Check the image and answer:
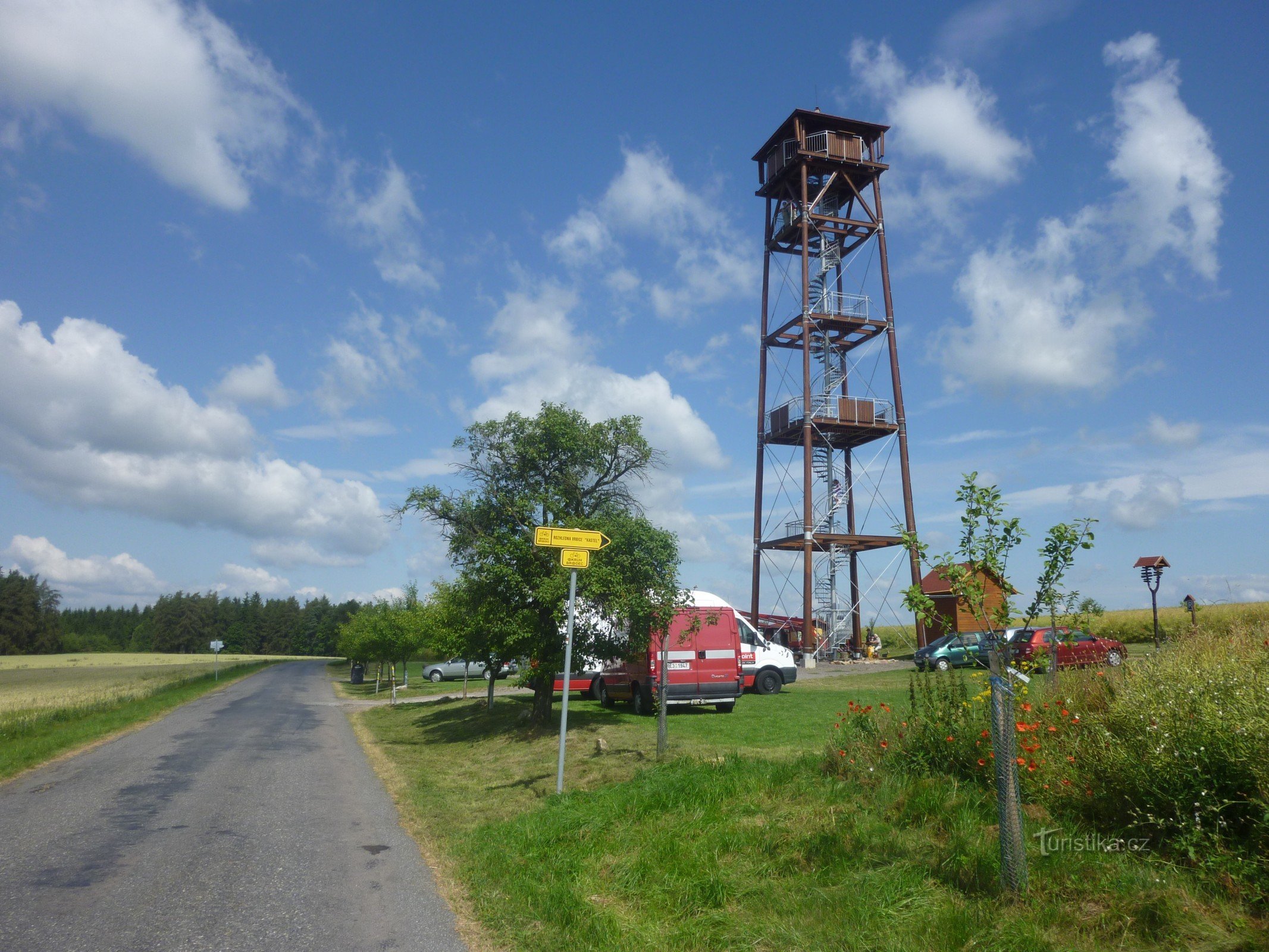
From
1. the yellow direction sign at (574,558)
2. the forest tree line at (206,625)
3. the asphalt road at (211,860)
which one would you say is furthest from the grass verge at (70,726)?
the forest tree line at (206,625)

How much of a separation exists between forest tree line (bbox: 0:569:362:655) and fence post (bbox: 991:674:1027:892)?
131 metres

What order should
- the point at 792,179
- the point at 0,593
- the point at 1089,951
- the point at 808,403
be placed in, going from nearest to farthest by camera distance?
the point at 1089,951, the point at 808,403, the point at 792,179, the point at 0,593

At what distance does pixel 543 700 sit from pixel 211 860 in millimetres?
10842

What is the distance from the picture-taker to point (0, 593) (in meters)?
112

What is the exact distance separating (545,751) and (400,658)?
29.3 metres

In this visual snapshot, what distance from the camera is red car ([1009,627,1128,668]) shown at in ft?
18.8

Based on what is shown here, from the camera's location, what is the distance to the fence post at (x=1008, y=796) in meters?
4.71

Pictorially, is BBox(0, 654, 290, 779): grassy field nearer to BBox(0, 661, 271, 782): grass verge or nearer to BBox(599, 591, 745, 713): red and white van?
BBox(0, 661, 271, 782): grass verge

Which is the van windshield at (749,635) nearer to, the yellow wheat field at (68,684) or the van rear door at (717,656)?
the van rear door at (717,656)

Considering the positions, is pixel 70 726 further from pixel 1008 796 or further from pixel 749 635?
pixel 1008 796

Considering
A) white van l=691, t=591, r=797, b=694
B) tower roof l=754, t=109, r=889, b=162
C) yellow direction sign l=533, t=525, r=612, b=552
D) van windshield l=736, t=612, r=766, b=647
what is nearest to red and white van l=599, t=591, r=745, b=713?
white van l=691, t=591, r=797, b=694

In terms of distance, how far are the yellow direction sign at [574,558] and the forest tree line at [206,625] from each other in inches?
4925

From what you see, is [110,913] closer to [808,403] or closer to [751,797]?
[751,797]

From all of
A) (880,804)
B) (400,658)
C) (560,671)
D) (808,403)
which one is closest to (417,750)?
(560,671)
